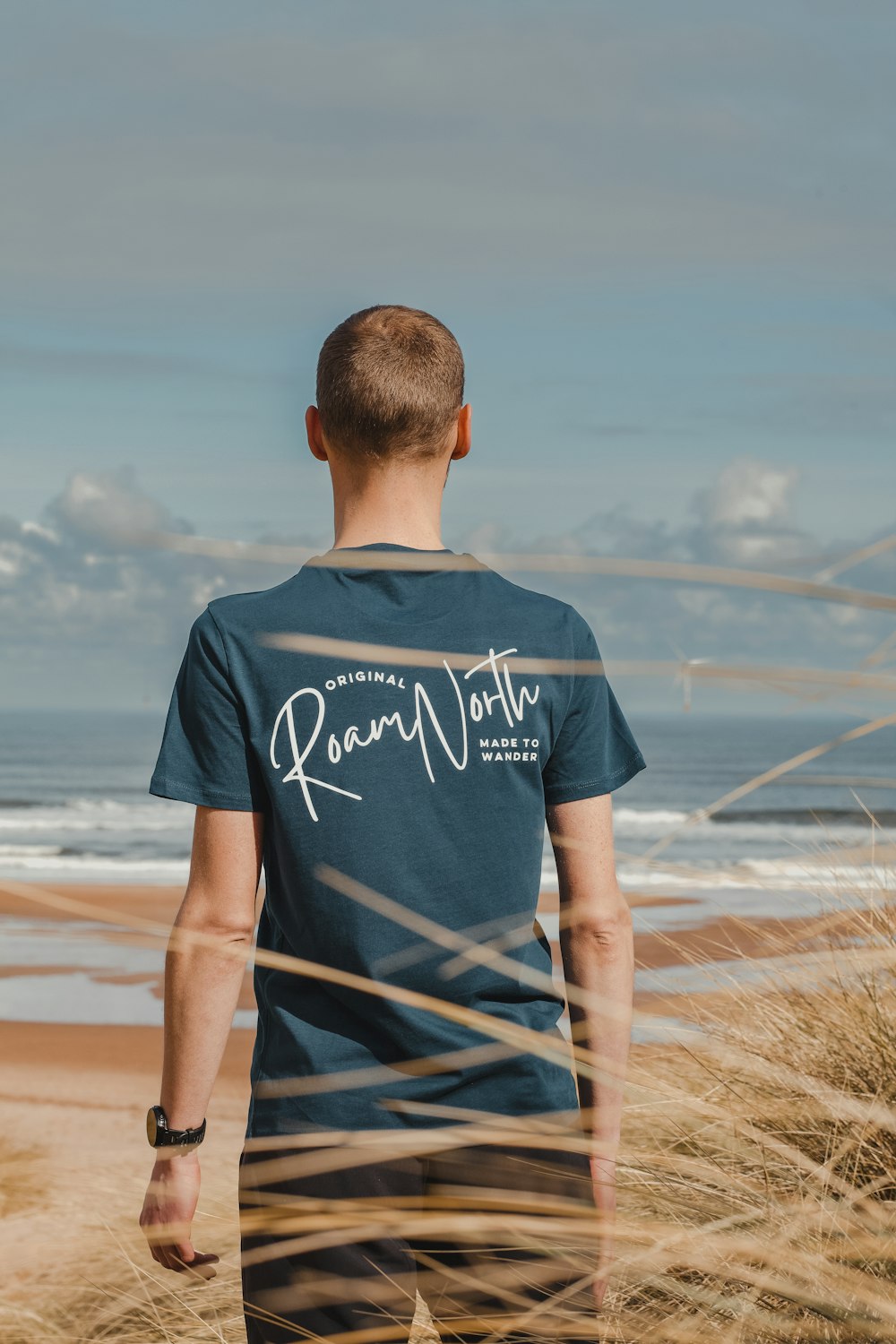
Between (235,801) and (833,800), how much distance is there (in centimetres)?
3231

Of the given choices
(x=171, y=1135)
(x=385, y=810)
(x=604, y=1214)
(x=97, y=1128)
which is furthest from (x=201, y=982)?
(x=97, y=1128)

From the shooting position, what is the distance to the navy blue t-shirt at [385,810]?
137 centimetres

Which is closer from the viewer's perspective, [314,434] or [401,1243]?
[401,1243]

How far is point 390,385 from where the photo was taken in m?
1.45

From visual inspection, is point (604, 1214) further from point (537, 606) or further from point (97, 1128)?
point (97, 1128)

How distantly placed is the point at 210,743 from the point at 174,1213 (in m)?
0.64

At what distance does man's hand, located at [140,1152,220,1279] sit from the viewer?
1460 mm

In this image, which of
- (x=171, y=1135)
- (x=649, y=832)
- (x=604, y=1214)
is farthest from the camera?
(x=649, y=832)

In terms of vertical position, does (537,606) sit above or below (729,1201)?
above

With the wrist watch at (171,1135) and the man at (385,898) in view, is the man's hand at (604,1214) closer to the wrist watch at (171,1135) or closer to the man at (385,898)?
the man at (385,898)

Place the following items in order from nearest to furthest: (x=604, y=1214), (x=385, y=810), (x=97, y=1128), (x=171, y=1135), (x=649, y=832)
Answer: (x=604, y=1214)
(x=385, y=810)
(x=171, y=1135)
(x=97, y=1128)
(x=649, y=832)

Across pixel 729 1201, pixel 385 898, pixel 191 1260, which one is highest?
pixel 385 898

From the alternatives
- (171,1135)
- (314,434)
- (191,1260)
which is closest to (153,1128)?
(171,1135)

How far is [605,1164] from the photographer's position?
56.1 inches
